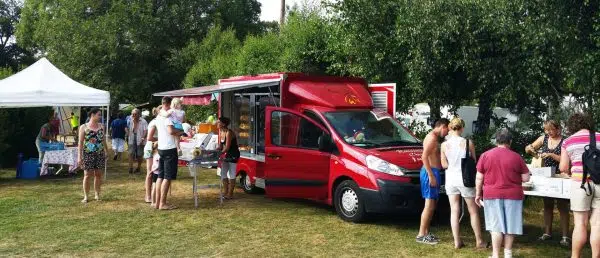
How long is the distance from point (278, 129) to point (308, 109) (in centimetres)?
58

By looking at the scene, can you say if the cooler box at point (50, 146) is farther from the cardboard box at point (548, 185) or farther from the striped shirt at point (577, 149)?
the striped shirt at point (577, 149)

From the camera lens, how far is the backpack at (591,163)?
5.15m

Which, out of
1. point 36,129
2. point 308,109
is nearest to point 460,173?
point 308,109

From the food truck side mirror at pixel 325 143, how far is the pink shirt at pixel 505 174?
2.60 meters

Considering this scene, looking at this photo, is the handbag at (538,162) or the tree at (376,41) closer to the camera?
the handbag at (538,162)

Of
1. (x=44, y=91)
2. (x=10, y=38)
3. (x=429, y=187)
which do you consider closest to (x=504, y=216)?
(x=429, y=187)

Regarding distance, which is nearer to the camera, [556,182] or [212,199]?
[556,182]

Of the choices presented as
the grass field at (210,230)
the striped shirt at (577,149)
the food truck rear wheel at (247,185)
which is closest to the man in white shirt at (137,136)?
the grass field at (210,230)

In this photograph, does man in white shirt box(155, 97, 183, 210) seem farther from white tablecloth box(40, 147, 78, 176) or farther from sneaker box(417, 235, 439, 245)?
white tablecloth box(40, 147, 78, 176)

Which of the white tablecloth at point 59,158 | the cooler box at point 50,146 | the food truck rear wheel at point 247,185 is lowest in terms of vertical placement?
the food truck rear wheel at point 247,185

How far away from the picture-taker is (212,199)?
384 inches

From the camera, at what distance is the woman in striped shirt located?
210 inches

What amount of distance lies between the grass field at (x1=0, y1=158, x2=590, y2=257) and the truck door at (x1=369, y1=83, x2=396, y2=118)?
6.53 feet

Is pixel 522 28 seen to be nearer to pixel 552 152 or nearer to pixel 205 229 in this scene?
pixel 552 152
